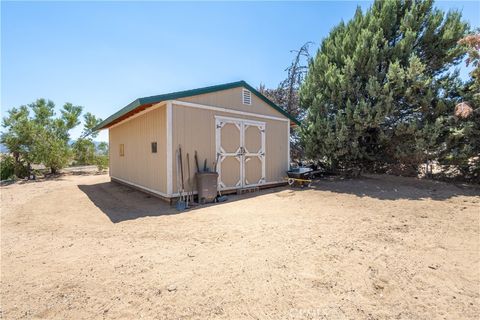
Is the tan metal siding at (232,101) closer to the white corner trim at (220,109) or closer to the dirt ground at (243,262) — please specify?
the white corner trim at (220,109)

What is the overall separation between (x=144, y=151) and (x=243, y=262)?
546 centimetres

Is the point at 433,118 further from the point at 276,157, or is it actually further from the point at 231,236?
the point at 231,236

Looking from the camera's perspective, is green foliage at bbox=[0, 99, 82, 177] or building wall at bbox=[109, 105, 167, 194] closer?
building wall at bbox=[109, 105, 167, 194]

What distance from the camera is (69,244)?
336 centimetres

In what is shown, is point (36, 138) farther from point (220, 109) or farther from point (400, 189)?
point (400, 189)

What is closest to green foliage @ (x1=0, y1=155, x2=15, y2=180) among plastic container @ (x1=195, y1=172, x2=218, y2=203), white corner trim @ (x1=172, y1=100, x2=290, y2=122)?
white corner trim @ (x1=172, y1=100, x2=290, y2=122)

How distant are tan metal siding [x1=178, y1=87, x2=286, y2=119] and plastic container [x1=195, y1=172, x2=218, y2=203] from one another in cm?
202

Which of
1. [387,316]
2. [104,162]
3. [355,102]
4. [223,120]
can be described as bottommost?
[387,316]

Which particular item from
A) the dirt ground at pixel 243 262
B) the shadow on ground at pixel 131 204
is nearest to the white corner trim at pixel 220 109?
the shadow on ground at pixel 131 204

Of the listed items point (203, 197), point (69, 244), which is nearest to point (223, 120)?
point (203, 197)

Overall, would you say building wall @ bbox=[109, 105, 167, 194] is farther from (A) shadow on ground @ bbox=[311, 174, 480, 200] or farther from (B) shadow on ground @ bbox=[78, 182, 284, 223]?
(A) shadow on ground @ bbox=[311, 174, 480, 200]

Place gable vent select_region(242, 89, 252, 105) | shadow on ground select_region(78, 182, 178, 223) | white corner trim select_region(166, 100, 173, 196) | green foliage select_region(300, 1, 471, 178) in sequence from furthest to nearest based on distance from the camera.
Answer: green foliage select_region(300, 1, 471, 178) → gable vent select_region(242, 89, 252, 105) → white corner trim select_region(166, 100, 173, 196) → shadow on ground select_region(78, 182, 178, 223)

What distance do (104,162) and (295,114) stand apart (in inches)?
498

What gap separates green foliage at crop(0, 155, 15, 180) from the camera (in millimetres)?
11156
